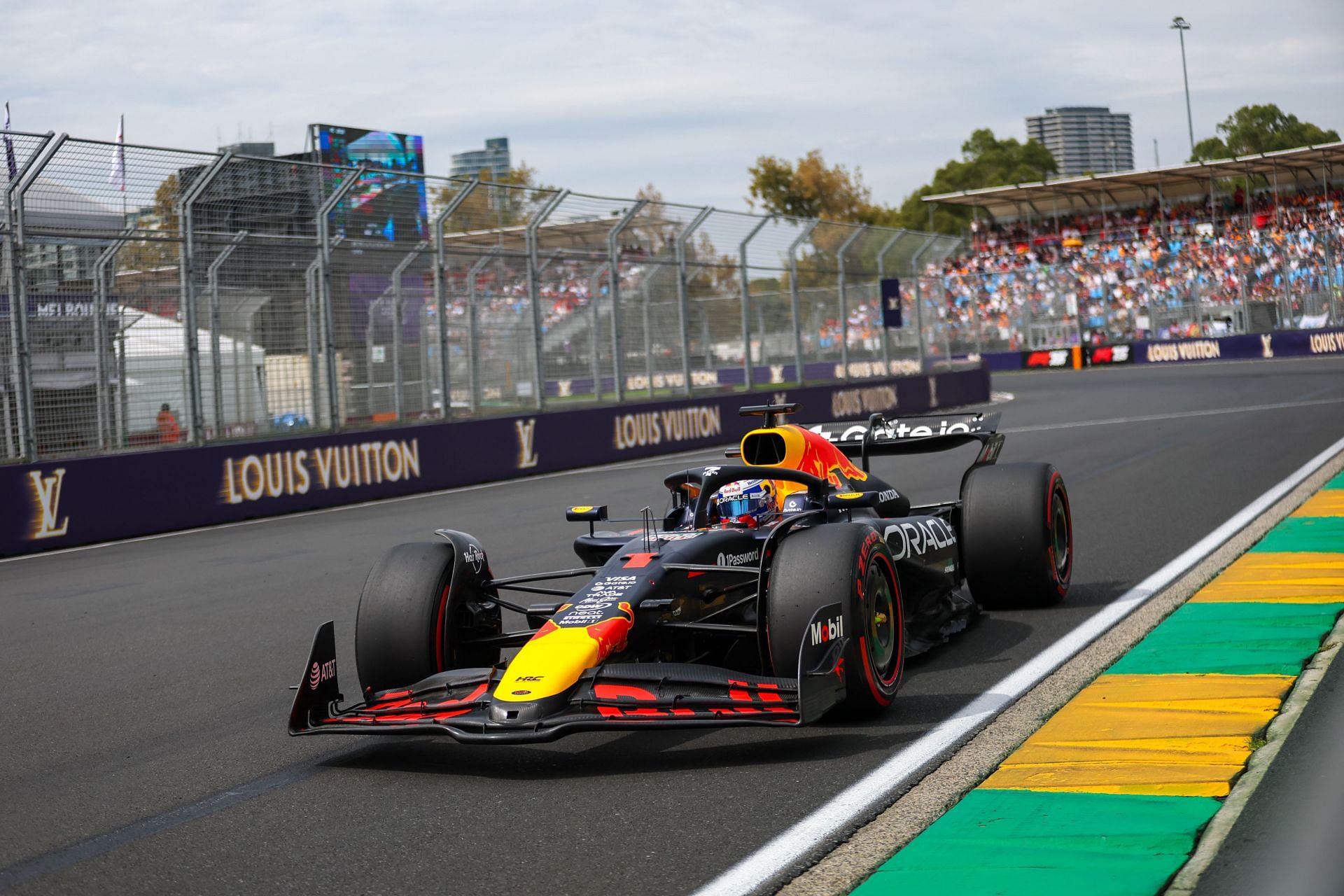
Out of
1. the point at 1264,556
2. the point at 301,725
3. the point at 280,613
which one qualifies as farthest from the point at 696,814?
the point at 1264,556

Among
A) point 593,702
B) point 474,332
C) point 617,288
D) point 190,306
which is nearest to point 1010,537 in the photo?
point 593,702

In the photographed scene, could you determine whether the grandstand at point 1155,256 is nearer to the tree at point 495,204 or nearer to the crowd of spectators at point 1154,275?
the crowd of spectators at point 1154,275

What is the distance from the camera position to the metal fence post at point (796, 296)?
25.3 meters

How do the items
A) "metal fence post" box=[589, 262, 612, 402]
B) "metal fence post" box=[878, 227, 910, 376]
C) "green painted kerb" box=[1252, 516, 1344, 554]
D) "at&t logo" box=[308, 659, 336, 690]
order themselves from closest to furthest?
"at&t logo" box=[308, 659, 336, 690], "green painted kerb" box=[1252, 516, 1344, 554], "metal fence post" box=[589, 262, 612, 402], "metal fence post" box=[878, 227, 910, 376]

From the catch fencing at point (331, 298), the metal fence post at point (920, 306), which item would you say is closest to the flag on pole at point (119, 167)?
the catch fencing at point (331, 298)

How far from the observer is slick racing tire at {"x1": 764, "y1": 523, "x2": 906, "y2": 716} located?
4953 millimetres

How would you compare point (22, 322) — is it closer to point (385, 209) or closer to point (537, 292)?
point (385, 209)

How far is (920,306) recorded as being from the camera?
30.4m

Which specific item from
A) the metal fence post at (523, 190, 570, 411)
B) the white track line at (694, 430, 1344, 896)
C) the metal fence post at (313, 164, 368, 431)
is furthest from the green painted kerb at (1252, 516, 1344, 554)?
the metal fence post at (523, 190, 570, 411)

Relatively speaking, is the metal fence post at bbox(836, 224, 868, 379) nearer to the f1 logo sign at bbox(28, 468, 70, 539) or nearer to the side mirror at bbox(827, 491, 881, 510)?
the f1 logo sign at bbox(28, 468, 70, 539)

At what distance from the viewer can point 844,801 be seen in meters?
4.24

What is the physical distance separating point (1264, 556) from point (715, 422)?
47.5 feet

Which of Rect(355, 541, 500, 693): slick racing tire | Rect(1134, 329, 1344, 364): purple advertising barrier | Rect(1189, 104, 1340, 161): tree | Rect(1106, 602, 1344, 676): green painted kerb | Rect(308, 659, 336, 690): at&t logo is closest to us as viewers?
Rect(308, 659, 336, 690): at&t logo

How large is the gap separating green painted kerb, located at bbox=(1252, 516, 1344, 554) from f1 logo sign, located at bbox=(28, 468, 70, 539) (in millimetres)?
10085
